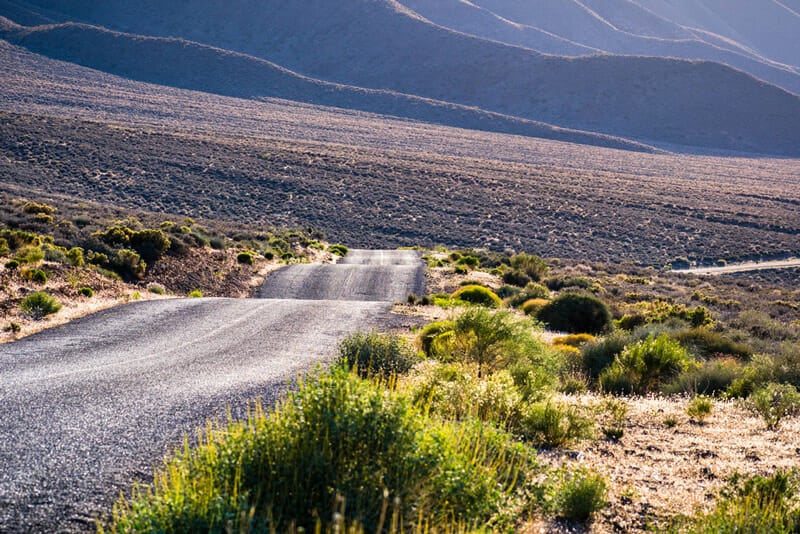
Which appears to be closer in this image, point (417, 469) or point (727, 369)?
point (417, 469)

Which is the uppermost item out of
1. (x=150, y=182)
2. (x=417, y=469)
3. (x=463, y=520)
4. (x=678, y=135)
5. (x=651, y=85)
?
(x=651, y=85)

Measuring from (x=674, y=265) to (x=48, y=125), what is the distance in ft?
181

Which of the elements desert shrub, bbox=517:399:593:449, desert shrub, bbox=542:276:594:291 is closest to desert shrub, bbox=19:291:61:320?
desert shrub, bbox=517:399:593:449

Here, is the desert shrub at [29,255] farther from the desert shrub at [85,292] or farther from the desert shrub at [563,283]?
the desert shrub at [563,283]

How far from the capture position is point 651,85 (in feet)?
482

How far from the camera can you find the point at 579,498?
19.2ft

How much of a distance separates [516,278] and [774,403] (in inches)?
768

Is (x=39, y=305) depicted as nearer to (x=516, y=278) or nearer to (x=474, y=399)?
(x=474, y=399)

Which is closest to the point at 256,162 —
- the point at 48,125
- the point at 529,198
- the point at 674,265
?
the point at 48,125

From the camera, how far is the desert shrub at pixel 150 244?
24.1 m

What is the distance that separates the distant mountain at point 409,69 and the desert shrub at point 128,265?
111265 millimetres

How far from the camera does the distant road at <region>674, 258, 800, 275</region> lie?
166ft

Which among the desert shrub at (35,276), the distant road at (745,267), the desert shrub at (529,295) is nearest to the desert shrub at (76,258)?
the desert shrub at (35,276)

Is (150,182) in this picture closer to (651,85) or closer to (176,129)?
(176,129)
